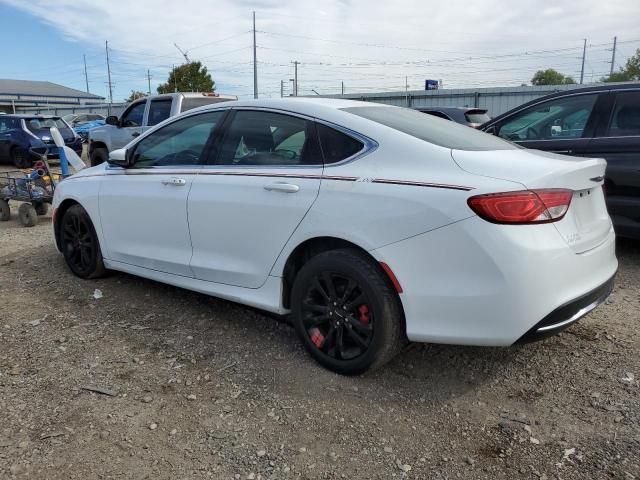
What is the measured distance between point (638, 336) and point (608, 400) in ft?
3.17

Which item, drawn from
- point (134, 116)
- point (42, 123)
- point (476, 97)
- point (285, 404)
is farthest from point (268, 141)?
point (476, 97)

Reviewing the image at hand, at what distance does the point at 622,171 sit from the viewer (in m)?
5.01

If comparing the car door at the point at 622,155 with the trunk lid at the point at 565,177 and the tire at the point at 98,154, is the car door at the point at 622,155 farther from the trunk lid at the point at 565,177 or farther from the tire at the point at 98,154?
the tire at the point at 98,154

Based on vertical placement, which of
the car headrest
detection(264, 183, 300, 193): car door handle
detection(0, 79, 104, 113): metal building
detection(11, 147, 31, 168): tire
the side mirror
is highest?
detection(0, 79, 104, 113): metal building

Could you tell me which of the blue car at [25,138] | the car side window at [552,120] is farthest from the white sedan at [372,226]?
the blue car at [25,138]

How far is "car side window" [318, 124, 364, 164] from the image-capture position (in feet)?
10.1

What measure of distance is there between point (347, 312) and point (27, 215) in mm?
6215

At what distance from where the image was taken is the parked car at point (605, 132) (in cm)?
499

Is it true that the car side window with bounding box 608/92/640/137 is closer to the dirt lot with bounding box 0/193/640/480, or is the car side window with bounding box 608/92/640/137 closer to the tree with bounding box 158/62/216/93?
the dirt lot with bounding box 0/193/640/480

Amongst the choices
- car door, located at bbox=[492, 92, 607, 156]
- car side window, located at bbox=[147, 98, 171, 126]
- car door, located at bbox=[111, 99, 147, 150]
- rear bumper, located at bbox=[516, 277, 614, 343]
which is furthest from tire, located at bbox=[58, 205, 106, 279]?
car door, located at bbox=[111, 99, 147, 150]

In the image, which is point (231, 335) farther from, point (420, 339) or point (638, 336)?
point (638, 336)

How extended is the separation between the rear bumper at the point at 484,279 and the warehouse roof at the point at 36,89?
70.0m

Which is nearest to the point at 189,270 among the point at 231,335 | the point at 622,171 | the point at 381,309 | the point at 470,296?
the point at 231,335

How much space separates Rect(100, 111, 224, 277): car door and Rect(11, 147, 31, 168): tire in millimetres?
13210
